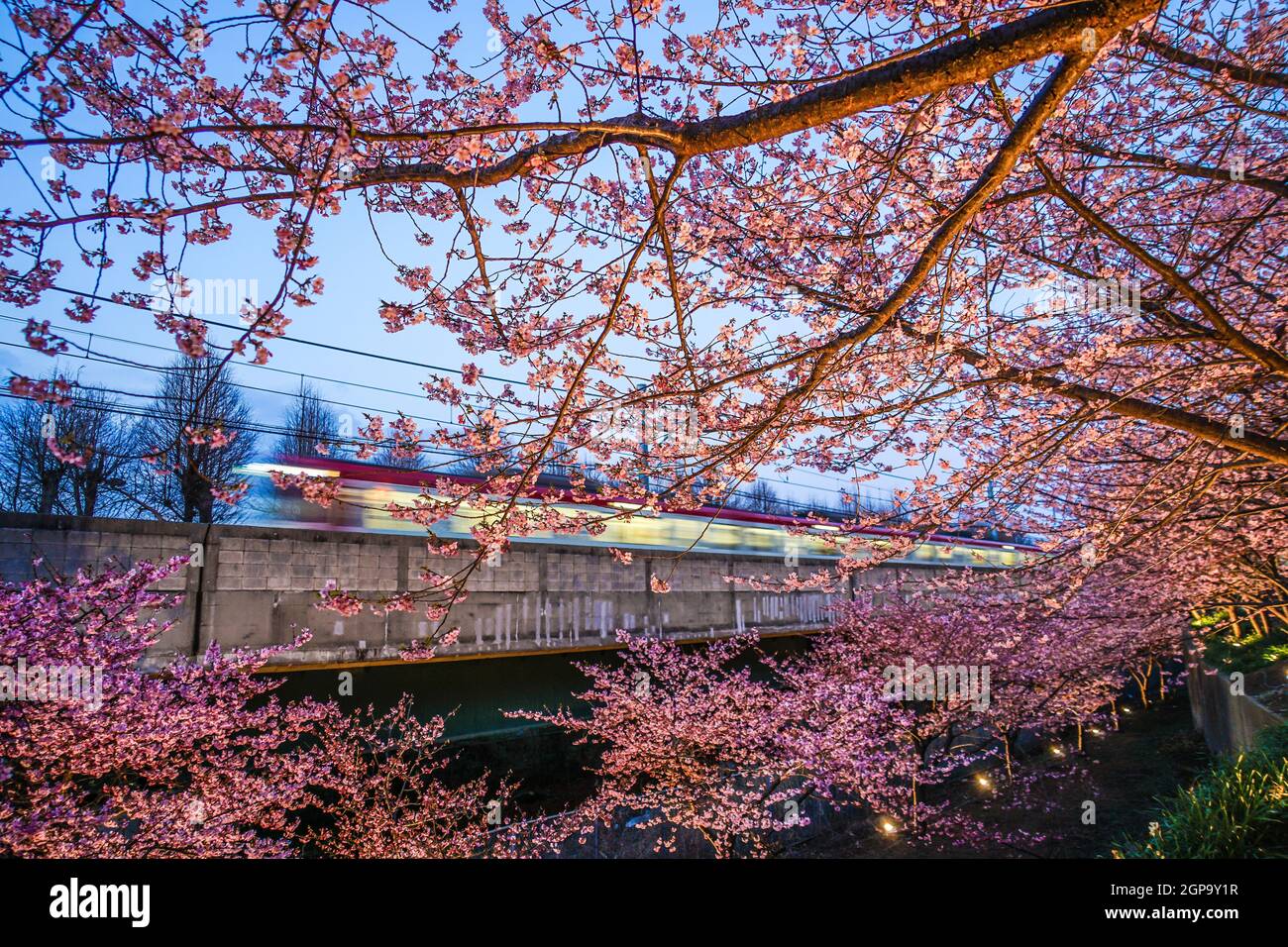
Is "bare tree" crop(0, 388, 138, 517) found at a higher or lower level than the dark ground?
higher

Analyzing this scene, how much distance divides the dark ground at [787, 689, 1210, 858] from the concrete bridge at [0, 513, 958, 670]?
445 centimetres

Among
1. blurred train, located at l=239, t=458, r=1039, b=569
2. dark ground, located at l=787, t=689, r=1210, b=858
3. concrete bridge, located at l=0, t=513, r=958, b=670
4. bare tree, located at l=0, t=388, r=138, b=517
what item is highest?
bare tree, located at l=0, t=388, r=138, b=517

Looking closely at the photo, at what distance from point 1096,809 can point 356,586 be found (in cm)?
1314

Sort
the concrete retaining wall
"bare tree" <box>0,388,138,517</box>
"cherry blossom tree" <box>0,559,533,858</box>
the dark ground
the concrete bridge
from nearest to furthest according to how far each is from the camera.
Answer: "cherry blossom tree" <box>0,559,533,858</box>, the concrete bridge, the concrete retaining wall, the dark ground, "bare tree" <box>0,388,138,517</box>

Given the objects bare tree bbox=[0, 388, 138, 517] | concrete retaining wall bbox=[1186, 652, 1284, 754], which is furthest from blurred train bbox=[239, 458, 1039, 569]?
bare tree bbox=[0, 388, 138, 517]

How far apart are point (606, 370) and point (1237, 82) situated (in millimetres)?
4546

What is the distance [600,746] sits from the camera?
12.4 m

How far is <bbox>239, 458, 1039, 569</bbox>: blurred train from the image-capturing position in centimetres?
739

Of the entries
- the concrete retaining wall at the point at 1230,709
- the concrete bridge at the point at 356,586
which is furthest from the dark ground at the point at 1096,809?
the concrete bridge at the point at 356,586

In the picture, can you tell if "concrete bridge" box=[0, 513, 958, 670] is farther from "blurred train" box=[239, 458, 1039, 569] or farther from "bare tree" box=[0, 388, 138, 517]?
"bare tree" box=[0, 388, 138, 517]

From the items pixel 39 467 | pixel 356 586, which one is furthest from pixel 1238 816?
pixel 39 467

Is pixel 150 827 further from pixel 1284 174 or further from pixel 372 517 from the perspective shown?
pixel 1284 174
